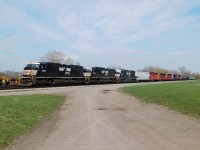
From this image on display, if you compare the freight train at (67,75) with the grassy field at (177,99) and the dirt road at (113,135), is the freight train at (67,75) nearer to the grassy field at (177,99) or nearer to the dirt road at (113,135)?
the grassy field at (177,99)

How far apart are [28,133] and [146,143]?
410cm

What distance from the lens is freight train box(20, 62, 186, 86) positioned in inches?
1815

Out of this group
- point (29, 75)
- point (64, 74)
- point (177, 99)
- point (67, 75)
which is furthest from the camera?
point (67, 75)

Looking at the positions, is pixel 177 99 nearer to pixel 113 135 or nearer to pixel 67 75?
pixel 113 135

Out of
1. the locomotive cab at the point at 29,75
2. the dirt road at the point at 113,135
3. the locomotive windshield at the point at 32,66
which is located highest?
the locomotive windshield at the point at 32,66

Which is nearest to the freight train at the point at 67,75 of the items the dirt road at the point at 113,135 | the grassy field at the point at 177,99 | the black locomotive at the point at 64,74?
the black locomotive at the point at 64,74

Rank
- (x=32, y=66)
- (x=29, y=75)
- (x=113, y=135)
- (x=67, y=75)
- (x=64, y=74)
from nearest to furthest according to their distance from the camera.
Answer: (x=113, y=135) < (x=29, y=75) < (x=32, y=66) < (x=64, y=74) < (x=67, y=75)

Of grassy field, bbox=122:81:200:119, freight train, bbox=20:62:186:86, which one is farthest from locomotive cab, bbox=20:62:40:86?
grassy field, bbox=122:81:200:119

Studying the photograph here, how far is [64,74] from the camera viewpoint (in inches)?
2143

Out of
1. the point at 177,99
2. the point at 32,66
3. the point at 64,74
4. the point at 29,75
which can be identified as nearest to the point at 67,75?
the point at 64,74

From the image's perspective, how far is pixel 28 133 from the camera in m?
11.5

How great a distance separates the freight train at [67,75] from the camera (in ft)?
151

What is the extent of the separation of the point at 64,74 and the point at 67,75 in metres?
1.16

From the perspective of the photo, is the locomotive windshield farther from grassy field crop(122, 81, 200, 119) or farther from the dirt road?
the dirt road
